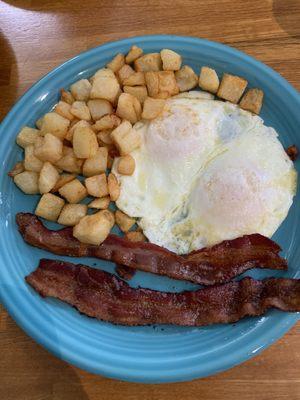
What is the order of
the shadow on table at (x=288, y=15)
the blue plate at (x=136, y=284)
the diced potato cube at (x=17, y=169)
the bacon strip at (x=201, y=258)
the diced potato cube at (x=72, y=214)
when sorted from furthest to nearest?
the shadow on table at (x=288, y=15)
the diced potato cube at (x=17, y=169)
the diced potato cube at (x=72, y=214)
the bacon strip at (x=201, y=258)
the blue plate at (x=136, y=284)

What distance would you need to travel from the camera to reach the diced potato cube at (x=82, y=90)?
180 cm

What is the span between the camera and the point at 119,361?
1.46 meters

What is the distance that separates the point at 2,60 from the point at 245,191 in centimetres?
131

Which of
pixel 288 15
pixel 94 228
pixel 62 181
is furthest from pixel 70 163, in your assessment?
pixel 288 15

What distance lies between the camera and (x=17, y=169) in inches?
69.3

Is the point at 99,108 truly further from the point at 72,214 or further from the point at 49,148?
the point at 72,214

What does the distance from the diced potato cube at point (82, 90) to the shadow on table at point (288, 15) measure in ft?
2.87

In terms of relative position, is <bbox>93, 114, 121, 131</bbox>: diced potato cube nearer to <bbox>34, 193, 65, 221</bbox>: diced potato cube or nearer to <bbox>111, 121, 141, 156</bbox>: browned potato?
<bbox>111, 121, 141, 156</bbox>: browned potato

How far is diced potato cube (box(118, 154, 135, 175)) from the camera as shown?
1668mm

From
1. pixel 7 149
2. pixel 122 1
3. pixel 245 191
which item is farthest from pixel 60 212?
pixel 122 1

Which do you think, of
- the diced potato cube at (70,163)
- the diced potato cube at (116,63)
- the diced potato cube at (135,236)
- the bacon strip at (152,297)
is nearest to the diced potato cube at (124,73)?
the diced potato cube at (116,63)

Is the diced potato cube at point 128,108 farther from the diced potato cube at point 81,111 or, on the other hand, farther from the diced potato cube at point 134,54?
the diced potato cube at point 134,54

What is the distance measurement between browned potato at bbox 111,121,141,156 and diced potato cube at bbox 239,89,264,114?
43 cm

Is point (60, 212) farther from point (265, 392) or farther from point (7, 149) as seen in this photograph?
point (265, 392)
